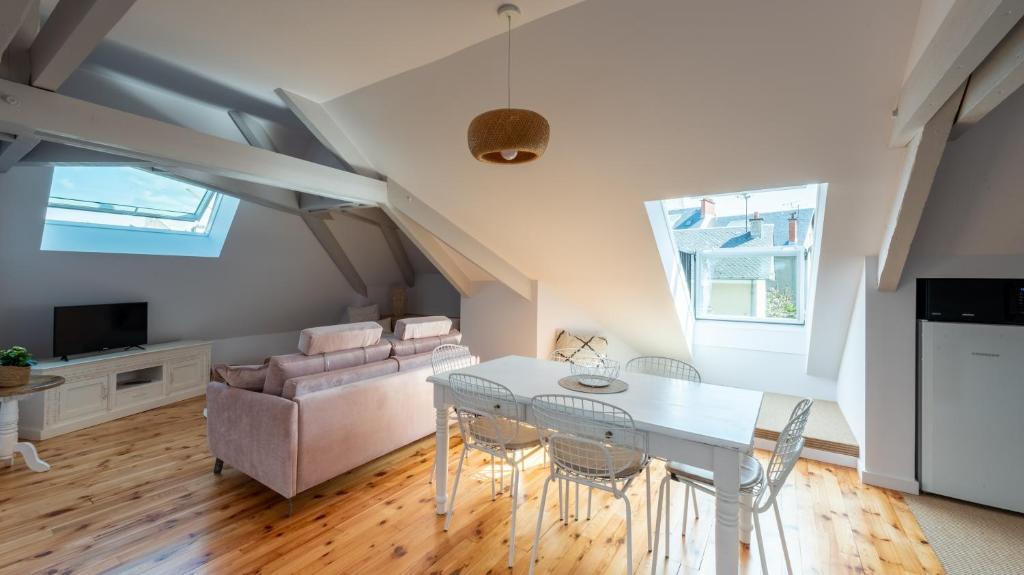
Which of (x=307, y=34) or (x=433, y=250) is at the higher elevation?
(x=307, y=34)

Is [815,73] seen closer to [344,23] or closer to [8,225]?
[344,23]

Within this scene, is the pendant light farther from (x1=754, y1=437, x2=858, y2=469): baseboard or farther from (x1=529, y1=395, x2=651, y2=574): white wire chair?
(x1=754, y1=437, x2=858, y2=469): baseboard

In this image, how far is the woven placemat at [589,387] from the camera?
241cm

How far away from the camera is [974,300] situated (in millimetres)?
2674

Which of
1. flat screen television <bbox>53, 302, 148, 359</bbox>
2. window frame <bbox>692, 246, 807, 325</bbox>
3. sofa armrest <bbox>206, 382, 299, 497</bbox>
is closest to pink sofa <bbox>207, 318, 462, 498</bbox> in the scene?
sofa armrest <bbox>206, 382, 299, 497</bbox>

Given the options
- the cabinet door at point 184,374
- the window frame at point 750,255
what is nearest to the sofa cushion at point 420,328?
the window frame at point 750,255

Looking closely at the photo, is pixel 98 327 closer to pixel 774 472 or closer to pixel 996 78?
pixel 774 472

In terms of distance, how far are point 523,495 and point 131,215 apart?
194 inches

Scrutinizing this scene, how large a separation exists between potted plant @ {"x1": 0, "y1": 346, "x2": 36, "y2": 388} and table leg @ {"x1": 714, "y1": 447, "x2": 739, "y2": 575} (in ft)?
15.1

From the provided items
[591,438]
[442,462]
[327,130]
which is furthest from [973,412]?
[327,130]

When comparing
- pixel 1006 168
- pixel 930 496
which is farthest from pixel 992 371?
pixel 1006 168

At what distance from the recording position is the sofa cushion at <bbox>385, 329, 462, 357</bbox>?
11.4ft

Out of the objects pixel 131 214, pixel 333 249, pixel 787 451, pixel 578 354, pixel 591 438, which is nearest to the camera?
pixel 787 451

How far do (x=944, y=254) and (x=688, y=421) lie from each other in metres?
2.36
